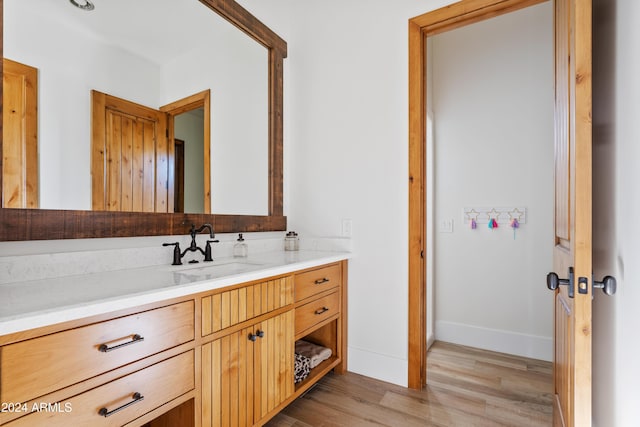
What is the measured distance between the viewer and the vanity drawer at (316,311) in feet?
5.65

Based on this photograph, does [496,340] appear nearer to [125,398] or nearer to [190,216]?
[190,216]

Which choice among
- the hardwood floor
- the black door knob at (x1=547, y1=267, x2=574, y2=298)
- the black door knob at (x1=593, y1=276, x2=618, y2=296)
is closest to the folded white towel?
the hardwood floor

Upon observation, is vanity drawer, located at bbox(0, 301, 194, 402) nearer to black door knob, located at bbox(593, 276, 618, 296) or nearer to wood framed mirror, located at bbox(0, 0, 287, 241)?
wood framed mirror, located at bbox(0, 0, 287, 241)

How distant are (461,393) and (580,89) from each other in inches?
68.1

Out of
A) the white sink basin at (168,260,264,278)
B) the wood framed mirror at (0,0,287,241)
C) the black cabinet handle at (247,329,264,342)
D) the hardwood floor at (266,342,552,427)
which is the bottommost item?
the hardwood floor at (266,342,552,427)

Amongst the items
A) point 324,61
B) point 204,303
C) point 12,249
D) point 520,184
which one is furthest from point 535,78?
point 12,249

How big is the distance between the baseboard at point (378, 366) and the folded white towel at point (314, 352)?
201mm

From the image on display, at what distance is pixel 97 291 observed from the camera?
3.23ft

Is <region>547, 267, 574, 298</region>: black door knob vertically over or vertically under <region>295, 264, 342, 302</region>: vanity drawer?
over

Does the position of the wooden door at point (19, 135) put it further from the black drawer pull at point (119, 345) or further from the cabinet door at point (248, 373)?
the cabinet door at point (248, 373)

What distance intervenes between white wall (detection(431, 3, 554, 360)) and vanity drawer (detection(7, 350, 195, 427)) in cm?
226

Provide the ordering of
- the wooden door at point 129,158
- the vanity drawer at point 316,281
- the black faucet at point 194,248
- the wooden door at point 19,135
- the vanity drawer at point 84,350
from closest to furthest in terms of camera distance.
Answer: the vanity drawer at point 84,350 → the wooden door at point 19,135 → the wooden door at point 129,158 → the black faucet at point 194,248 → the vanity drawer at point 316,281

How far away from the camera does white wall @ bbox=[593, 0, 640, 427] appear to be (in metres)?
0.88

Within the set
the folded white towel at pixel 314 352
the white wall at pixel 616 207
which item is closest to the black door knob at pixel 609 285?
the white wall at pixel 616 207
